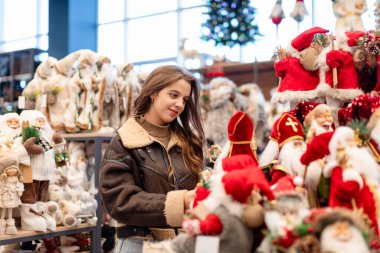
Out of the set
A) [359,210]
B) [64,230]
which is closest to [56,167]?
[64,230]

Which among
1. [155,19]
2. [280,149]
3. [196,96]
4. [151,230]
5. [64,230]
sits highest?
[155,19]

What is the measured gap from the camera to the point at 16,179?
310 cm

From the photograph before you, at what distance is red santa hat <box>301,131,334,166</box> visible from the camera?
56.9 inches

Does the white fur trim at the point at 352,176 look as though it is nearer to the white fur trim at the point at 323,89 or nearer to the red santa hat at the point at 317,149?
the red santa hat at the point at 317,149

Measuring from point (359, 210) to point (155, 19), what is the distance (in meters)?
8.75

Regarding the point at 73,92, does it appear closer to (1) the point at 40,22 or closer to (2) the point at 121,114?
(2) the point at 121,114

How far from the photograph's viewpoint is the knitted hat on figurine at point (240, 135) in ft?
5.65

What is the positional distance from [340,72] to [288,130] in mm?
518

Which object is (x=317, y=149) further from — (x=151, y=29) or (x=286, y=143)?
(x=151, y=29)

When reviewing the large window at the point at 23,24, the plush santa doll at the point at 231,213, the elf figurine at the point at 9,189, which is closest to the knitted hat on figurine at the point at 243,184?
the plush santa doll at the point at 231,213

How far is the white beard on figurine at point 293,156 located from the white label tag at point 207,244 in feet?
1.06

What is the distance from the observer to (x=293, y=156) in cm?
156

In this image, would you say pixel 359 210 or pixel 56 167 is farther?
pixel 56 167

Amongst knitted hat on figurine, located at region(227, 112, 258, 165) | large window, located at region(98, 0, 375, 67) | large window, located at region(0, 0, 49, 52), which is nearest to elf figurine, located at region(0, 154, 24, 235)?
knitted hat on figurine, located at region(227, 112, 258, 165)
